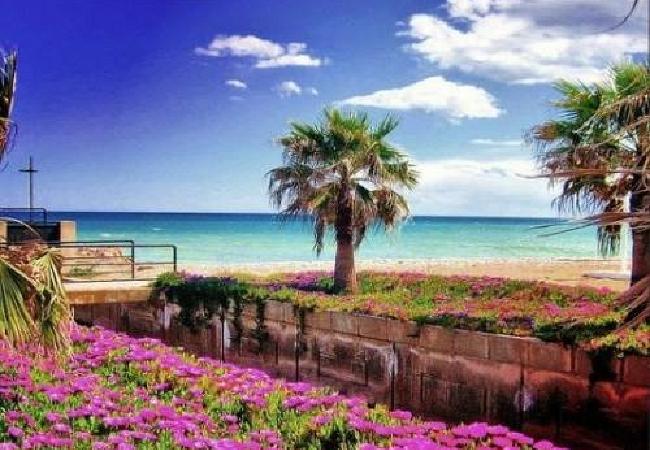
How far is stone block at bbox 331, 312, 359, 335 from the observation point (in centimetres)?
1134

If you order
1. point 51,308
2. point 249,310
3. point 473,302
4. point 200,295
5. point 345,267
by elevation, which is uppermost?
point 51,308

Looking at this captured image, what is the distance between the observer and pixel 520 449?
211 inches

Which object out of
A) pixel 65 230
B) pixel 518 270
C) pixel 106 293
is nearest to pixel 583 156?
pixel 106 293

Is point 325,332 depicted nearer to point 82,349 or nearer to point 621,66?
point 82,349

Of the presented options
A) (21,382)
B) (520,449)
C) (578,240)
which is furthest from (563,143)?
(578,240)

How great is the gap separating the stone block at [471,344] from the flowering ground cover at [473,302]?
137 millimetres

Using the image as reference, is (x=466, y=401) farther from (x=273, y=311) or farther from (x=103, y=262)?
(x=103, y=262)

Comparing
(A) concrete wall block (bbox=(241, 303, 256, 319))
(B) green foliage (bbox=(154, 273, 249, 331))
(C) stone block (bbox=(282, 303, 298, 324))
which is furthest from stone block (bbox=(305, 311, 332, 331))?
(B) green foliage (bbox=(154, 273, 249, 331))

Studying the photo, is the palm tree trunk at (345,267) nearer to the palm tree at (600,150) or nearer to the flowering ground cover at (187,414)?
the palm tree at (600,150)

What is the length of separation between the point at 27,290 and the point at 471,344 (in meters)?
5.35

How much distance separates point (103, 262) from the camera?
77.5 ft

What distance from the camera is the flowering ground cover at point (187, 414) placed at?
18.1 ft

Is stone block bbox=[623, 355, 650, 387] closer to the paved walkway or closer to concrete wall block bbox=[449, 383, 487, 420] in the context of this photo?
concrete wall block bbox=[449, 383, 487, 420]

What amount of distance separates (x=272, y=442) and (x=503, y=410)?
4.42 metres
